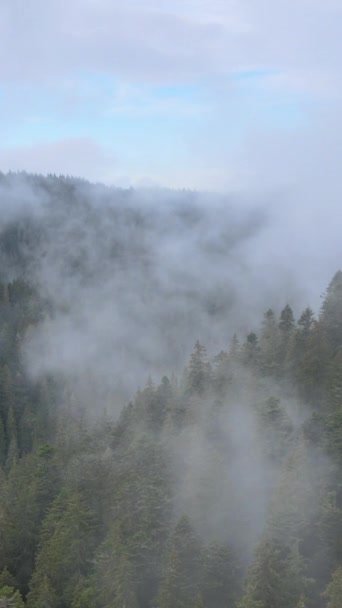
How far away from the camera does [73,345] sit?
543 feet

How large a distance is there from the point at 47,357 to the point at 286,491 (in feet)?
394

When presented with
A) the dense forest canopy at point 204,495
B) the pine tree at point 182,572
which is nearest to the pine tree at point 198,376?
the dense forest canopy at point 204,495

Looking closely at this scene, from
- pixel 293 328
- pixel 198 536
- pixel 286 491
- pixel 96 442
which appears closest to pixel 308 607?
pixel 286 491

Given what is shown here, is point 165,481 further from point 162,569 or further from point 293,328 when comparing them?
point 293,328

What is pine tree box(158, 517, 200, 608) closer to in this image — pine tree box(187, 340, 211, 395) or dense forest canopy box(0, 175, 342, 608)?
dense forest canopy box(0, 175, 342, 608)

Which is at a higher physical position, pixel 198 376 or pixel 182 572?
pixel 198 376

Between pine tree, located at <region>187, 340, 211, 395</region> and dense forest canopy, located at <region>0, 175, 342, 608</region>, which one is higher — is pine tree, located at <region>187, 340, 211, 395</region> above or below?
above

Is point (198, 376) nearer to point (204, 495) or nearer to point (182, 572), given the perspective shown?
point (204, 495)

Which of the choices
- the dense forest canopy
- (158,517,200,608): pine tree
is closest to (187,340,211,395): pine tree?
the dense forest canopy

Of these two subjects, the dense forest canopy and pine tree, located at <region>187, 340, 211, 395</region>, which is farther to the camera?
pine tree, located at <region>187, 340, 211, 395</region>

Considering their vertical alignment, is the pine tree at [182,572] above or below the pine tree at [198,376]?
below

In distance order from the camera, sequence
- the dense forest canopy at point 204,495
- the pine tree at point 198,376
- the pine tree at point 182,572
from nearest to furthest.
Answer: the dense forest canopy at point 204,495 → the pine tree at point 182,572 → the pine tree at point 198,376

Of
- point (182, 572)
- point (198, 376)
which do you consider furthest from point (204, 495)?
point (198, 376)

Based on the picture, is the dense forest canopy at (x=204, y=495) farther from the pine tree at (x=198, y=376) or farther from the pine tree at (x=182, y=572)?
the pine tree at (x=198, y=376)
